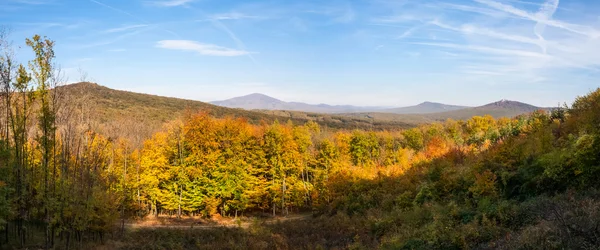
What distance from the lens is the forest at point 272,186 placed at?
1148 centimetres

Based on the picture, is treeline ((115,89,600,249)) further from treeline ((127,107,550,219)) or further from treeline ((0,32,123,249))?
treeline ((0,32,123,249))

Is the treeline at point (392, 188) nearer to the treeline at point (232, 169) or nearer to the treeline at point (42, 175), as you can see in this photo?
the treeline at point (232, 169)

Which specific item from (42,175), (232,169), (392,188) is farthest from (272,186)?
(42,175)

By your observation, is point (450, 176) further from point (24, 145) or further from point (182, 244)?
point (24, 145)

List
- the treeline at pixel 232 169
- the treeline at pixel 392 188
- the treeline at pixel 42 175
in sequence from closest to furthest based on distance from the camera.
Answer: the treeline at pixel 392 188 → the treeline at pixel 42 175 → the treeline at pixel 232 169

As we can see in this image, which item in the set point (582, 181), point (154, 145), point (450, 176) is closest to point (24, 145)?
point (154, 145)

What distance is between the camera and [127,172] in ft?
122

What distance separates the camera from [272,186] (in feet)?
130

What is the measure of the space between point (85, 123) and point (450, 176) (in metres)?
23.5

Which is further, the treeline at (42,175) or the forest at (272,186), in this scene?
the treeline at (42,175)

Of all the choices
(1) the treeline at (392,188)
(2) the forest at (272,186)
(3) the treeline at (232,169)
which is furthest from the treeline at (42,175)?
(3) the treeline at (232,169)

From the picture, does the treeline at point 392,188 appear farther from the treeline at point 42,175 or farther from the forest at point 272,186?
the treeline at point 42,175

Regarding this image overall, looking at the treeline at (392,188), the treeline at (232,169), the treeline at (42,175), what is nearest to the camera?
the treeline at (392,188)

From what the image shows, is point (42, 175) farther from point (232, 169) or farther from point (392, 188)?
point (392, 188)
